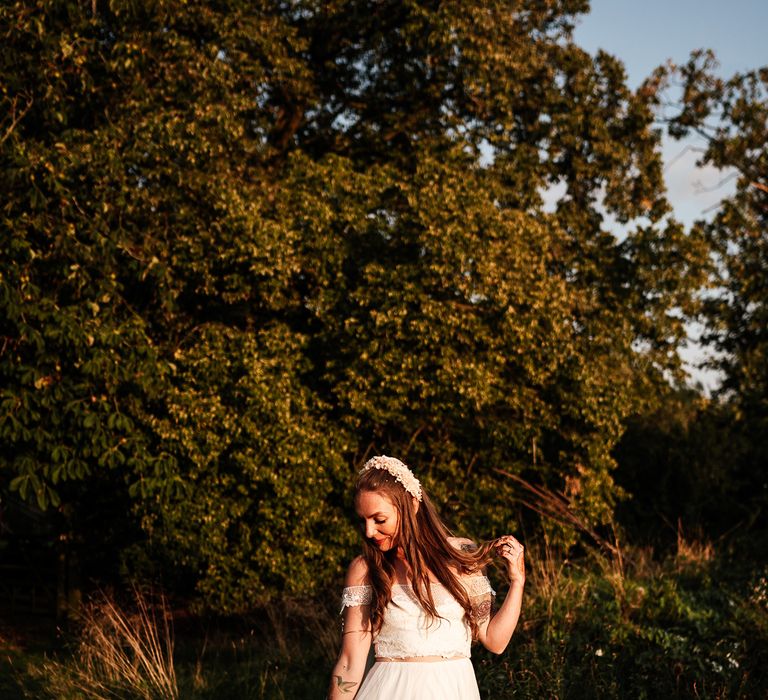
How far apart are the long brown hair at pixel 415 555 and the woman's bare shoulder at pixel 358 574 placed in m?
0.02

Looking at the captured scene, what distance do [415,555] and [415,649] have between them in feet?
1.29

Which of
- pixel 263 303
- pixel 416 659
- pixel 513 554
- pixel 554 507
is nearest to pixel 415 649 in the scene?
pixel 416 659

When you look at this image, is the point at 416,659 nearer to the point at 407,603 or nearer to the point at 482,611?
the point at 407,603

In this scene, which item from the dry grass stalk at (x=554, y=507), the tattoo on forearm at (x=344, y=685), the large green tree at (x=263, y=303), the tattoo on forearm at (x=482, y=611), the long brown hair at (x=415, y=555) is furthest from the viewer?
the dry grass stalk at (x=554, y=507)

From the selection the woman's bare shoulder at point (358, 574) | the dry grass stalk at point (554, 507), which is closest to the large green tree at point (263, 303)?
the dry grass stalk at point (554, 507)

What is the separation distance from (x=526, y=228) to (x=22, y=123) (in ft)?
22.4

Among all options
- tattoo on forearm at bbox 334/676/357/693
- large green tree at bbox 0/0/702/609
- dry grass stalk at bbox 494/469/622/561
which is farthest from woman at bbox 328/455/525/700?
dry grass stalk at bbox 494/469/622/561

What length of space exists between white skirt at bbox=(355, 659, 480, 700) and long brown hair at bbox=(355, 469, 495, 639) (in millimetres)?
186

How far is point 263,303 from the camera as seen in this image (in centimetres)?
1353

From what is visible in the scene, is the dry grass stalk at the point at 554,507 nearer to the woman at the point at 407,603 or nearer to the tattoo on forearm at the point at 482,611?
the tattoo on forearm at the point at 482,611

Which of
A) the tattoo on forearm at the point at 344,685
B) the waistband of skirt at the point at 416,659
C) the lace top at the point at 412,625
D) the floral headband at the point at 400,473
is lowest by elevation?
the tattoo on forearm at the point at 344,685

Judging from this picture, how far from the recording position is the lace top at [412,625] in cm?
414

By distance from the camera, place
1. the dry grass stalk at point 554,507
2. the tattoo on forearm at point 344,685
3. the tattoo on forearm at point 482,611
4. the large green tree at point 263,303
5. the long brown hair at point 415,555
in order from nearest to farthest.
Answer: the tattoo on forearm at point 344,685
the long brown hair at point 415,555
the tattoo on forearm at point 482,611
the large green tree at point 263,303
the dry grass stalk at point 554,507

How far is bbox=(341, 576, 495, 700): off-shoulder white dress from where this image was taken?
408cm
